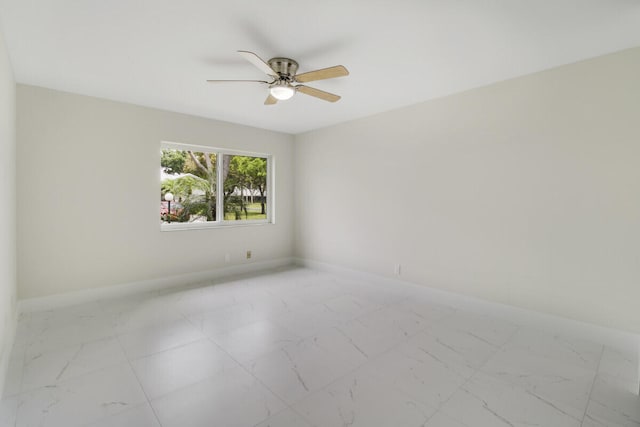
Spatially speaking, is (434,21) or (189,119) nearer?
(434,21)

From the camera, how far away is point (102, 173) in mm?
3354

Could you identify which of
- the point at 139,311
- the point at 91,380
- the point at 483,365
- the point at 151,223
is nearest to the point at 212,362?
the point at 91,380

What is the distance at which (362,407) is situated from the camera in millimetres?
1669

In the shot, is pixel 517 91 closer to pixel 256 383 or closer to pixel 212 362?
pixel 256 383

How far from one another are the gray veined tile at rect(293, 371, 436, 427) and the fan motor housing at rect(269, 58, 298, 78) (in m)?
2.39

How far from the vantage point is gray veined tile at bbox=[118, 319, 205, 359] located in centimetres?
226

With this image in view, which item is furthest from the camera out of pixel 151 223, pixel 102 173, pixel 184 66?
pixel 151 223

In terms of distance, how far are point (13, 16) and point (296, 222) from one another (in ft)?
13.0

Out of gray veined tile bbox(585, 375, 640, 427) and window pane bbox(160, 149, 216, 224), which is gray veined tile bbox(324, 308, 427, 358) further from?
window pane bbox(160, 149, 216, 224)

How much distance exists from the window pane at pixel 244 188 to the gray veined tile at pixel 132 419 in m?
3.13

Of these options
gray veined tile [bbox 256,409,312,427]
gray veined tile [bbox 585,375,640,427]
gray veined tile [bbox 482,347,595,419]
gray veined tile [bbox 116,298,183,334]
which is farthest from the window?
gray veined tile [bbox 585,375,640,427]

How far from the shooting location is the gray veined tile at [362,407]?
5.12 feet

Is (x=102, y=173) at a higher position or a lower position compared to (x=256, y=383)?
higher

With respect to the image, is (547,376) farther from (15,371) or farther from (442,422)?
(15,371)
